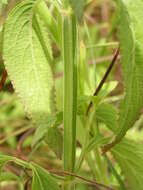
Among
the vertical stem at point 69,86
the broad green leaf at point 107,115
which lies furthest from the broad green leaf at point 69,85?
the broad green leaf at point 107,115

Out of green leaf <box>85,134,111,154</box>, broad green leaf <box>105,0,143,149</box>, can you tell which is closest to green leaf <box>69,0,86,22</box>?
broad green leaf <box>105,0,143,149</box>

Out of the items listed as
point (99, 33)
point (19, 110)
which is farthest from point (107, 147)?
point (99, 33)

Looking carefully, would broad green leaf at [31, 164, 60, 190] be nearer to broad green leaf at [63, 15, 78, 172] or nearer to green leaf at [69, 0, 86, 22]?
broad green leaf at [63, 15, 78, 172]

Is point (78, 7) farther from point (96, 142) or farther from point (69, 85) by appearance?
point (96, 142)

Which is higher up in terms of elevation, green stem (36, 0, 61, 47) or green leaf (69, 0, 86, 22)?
green leaf (69, 0, 86, 22)

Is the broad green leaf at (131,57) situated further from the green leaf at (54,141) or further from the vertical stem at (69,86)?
the green leaf at (54,141)

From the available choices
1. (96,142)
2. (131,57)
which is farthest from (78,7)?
(96,142)
